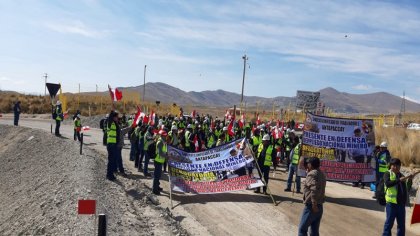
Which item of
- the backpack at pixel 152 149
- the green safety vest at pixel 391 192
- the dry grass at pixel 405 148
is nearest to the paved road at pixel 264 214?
the green safety vest at pixel 391 192

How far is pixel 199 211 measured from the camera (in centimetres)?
1195

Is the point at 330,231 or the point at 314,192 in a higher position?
the point at 314,192

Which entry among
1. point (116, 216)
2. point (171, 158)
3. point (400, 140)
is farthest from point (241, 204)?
point (400, 140)

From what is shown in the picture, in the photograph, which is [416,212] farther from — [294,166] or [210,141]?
[210,141]

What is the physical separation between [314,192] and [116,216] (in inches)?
190

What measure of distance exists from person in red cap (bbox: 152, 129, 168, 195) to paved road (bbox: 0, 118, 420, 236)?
0.41 m

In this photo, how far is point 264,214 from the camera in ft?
39.5

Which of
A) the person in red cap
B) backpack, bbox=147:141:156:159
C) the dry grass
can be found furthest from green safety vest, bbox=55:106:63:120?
the dry grass

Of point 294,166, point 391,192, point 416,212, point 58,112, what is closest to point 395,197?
point 391,192

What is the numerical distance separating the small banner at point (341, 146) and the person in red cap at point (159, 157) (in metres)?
4.96

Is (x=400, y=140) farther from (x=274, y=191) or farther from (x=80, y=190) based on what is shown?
(x=80, y=190)

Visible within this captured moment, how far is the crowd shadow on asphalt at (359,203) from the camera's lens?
14.2 metres

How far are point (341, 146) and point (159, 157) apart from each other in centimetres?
661

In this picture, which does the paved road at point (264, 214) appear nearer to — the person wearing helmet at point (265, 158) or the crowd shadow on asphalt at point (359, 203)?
the crowd shadow on asphalt at point (359, 203)
